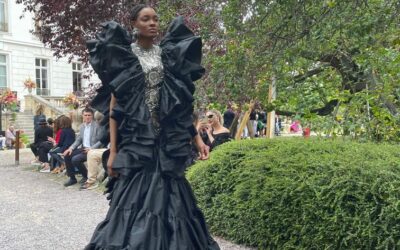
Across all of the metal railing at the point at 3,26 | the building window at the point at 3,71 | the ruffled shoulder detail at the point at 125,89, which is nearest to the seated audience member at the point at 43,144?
the ruffled shoulder detail at the point at 125,89

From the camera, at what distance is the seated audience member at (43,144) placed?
37.2 feet

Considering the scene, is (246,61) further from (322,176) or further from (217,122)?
(217,122)

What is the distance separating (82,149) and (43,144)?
2.44 meters

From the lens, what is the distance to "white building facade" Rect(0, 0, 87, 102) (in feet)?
92.9

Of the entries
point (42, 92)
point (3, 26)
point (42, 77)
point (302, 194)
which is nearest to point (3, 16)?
point (3, 26)

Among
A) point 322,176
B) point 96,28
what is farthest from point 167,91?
point 96,28

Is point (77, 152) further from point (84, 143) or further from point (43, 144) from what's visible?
point (43, 144)

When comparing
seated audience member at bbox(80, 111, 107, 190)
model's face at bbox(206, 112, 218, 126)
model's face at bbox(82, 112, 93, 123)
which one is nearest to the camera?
model's face at bbox(206, 112, 218, 126)

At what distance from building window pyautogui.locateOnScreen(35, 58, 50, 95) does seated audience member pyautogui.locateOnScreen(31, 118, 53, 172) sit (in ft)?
62.7

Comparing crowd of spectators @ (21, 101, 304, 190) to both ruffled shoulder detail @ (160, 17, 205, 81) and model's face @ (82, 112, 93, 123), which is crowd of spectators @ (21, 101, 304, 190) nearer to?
model's face @ (82, 112, 93, 123)

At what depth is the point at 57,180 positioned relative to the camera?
9.80m

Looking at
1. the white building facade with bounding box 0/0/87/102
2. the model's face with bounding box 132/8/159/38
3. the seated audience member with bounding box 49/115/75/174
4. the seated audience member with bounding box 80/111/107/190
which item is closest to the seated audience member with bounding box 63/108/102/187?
the seated audience member with bounding box 80/111/107/190

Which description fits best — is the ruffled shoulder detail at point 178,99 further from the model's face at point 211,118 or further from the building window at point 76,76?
the building window at point 76,76

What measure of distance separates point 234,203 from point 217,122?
306cm
